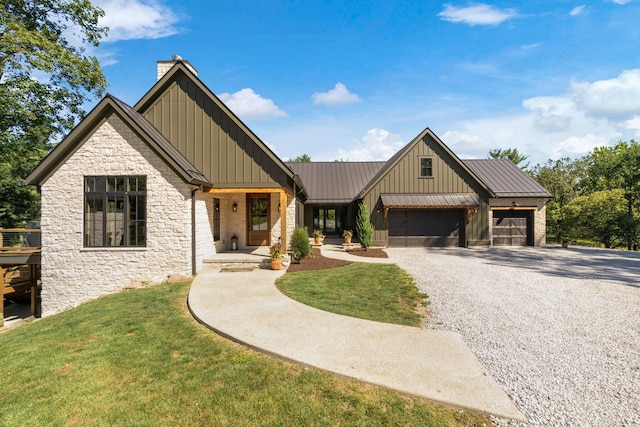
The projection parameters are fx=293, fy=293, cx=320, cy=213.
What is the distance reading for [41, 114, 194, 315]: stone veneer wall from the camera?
997 centimetres

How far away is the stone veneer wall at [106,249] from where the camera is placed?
9.97m

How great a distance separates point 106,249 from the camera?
32.9 feet

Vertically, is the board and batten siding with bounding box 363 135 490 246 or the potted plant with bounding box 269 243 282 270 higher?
the board and batten siding with bounding box 363 135 490 246

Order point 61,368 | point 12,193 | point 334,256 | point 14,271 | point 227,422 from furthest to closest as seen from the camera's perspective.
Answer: point 12,193 < point 334,256 < point 14,271 < point 61,368 < point 227,422

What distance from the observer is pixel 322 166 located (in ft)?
82.2

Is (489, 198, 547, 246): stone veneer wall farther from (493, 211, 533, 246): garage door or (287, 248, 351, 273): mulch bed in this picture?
(287, 248, 351, 273): mulch bed

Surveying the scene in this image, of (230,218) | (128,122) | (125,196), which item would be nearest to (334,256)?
(230,218)

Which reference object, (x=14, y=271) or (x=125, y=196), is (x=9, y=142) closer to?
(x=14, y=271)

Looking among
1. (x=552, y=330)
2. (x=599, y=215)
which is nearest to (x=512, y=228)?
(x=599, y=215)

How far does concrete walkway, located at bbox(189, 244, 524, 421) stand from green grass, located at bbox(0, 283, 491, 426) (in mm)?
183

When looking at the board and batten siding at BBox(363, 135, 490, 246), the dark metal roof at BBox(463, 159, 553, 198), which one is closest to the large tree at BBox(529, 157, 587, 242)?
the dark metal roof at BBox(463, 159, 553, 198)

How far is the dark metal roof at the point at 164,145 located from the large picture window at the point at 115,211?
1342 mm

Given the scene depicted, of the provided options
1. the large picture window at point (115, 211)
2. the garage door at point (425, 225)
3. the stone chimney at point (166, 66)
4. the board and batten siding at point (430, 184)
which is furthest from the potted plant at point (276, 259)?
the garage door at point (425, 225)

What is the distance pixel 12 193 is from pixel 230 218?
22464 mm
